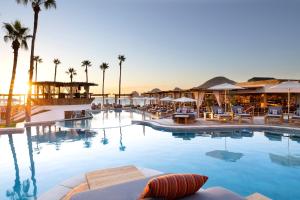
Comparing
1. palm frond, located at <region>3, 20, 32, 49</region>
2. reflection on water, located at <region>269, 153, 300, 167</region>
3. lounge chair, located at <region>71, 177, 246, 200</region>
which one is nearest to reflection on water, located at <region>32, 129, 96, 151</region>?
reflection on water, located at <region>269, 153, 300, 167</region>

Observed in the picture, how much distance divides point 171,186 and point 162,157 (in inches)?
260

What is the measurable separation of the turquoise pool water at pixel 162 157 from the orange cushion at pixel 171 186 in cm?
377

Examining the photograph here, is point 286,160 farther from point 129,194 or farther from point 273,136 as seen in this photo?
point 129,194

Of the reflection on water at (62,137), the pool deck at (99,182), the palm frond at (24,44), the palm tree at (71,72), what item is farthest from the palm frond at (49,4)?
the palm tree at (71,72)

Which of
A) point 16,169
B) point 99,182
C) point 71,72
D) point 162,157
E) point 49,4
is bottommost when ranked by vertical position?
point 16,169

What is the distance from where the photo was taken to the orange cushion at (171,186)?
8.05 ft

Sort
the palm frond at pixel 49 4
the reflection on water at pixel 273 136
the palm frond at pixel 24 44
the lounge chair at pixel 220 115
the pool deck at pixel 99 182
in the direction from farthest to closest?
the palm frond at pixel 49 4, the palm frond at pixel 24 44, the lounge chair at pixel 220 115, the reflection on water at pixel 273 136, the pool deck at pixel 99 182

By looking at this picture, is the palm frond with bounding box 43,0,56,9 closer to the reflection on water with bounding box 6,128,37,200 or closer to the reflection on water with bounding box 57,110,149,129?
the reflection on water with bounding box 57,110,149,129

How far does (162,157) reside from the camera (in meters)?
8.96

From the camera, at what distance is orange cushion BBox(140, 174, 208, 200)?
245 centimetres

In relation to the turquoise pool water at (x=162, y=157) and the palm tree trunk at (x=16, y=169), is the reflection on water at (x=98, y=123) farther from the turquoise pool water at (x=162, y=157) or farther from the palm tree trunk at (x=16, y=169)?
the palm tree trunk at (x=16, y=169)

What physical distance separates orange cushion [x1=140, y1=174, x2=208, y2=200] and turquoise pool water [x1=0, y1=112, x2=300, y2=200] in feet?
12.4

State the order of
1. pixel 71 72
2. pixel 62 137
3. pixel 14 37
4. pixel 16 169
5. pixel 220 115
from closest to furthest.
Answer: pixel 16 169 → pixel 62 137 → pixel 220 115 → pixel 14 37 → pixel 71 72

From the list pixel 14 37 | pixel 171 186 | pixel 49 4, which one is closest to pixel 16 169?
pixel 171 186
